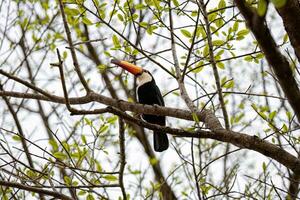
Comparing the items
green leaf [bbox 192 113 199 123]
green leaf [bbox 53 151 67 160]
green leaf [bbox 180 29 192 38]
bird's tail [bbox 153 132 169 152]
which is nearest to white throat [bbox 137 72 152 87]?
bird's tail [bbox 153 132 169 152]

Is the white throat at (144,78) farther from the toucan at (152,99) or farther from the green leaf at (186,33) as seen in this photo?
the green leaf at (186,33)

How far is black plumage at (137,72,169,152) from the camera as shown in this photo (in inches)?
196

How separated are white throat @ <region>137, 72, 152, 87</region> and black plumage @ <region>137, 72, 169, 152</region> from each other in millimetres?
71

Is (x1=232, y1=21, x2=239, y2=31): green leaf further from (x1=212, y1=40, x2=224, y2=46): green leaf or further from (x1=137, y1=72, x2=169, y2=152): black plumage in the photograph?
(x1=137, y1=72, x2=169, y2=152): black plumage

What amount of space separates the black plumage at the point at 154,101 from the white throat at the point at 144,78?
7cm

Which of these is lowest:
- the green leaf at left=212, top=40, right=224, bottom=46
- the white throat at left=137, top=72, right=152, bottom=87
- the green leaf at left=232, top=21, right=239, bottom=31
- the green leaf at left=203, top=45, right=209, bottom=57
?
the green leaf at left=212, top=40, right=224, bottom=46

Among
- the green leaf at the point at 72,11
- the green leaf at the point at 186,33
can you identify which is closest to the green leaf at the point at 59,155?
the green leaf at the point at 72,11

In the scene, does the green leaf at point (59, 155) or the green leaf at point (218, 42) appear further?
the green leaf at point (59, 155)

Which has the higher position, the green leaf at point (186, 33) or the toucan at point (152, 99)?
the toucan at point (152, 99)

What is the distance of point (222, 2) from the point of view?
3.17 metres

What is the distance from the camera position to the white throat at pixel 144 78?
551cm

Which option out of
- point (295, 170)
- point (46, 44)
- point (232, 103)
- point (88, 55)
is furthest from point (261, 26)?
point (88, 55)

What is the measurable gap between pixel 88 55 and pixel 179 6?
5157 millimetres

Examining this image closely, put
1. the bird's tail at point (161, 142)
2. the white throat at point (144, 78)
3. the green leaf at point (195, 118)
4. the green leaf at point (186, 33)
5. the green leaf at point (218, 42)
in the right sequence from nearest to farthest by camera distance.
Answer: the green leaf at point (195, 118)
the green leaf at point (218, 42)
the green leaf at point (186, 33)
the bird's tail at point (161, 142)
the white throat at point (144, 78)
